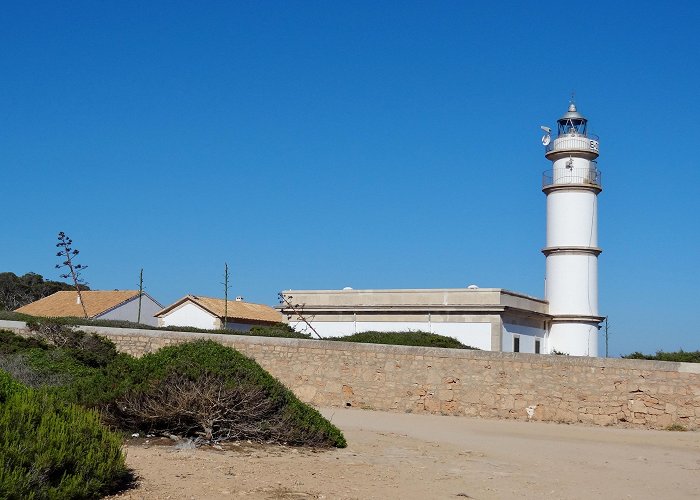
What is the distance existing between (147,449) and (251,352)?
9.20m

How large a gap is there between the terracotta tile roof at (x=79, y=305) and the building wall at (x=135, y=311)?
29 centimetres

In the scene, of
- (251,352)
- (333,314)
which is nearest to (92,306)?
(333,314)

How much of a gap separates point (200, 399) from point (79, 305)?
41.8 metres

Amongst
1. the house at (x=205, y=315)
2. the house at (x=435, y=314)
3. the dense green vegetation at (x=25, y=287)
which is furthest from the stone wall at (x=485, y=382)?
the dense green vegetation at (x=25, y=287)

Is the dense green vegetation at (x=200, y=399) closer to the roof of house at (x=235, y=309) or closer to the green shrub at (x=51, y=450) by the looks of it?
the green shrub at (x=51, y=450)

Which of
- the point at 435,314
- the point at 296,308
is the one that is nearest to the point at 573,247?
the point at 435,314

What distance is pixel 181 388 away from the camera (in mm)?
9797

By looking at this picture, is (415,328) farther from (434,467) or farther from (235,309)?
(434,467)

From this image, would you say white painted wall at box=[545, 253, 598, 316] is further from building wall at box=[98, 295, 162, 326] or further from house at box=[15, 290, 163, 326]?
house at box=[15, 290, 163, 326]

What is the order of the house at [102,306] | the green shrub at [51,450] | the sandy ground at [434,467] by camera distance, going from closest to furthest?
the green shrub at [51,450] < the sandy ground at [434,467] < the house at [102,306]

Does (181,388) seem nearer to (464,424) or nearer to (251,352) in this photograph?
(464,424)

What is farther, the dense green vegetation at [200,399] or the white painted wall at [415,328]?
the white painted wall at [415,328]

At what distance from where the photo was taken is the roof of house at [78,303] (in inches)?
1875

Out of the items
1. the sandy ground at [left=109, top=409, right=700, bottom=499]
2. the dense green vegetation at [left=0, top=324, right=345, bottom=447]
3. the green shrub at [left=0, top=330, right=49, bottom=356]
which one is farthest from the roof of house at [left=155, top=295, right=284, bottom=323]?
the dense green vegetation at [left=0, top=324, right=345, bottom=447]
